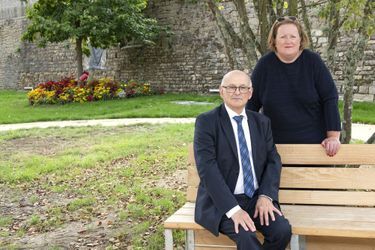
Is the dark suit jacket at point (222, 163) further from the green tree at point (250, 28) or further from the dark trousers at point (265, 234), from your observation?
the green tree at point (250, 28)

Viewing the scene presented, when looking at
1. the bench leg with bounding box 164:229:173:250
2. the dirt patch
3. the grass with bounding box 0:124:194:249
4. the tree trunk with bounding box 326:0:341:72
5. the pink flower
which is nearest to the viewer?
the bench leg with bounding box 164:229:173:250

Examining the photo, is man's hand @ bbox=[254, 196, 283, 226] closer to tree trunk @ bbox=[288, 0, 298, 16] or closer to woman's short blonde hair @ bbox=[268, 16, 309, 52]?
woman's short blonde hair @ bbox=[268, 16, 309, 52]

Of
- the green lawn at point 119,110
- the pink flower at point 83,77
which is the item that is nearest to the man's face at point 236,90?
the green lawn at point 119,110

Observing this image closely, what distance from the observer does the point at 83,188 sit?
6133 millimetres

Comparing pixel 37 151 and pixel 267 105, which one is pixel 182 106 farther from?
pixel 267 105

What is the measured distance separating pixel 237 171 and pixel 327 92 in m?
0.80

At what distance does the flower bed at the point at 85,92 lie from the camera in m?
16.6

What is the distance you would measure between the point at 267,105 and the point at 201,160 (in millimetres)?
671

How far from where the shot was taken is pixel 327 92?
3.29 metres

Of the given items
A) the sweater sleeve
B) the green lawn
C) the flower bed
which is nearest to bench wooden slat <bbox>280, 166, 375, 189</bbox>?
the sweater sleeve

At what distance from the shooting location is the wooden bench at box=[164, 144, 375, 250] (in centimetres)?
312

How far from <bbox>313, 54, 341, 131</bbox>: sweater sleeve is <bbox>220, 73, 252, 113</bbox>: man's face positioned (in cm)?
49

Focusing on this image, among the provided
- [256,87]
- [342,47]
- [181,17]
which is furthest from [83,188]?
[181,17]

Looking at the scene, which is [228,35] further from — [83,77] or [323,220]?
[83,77]
